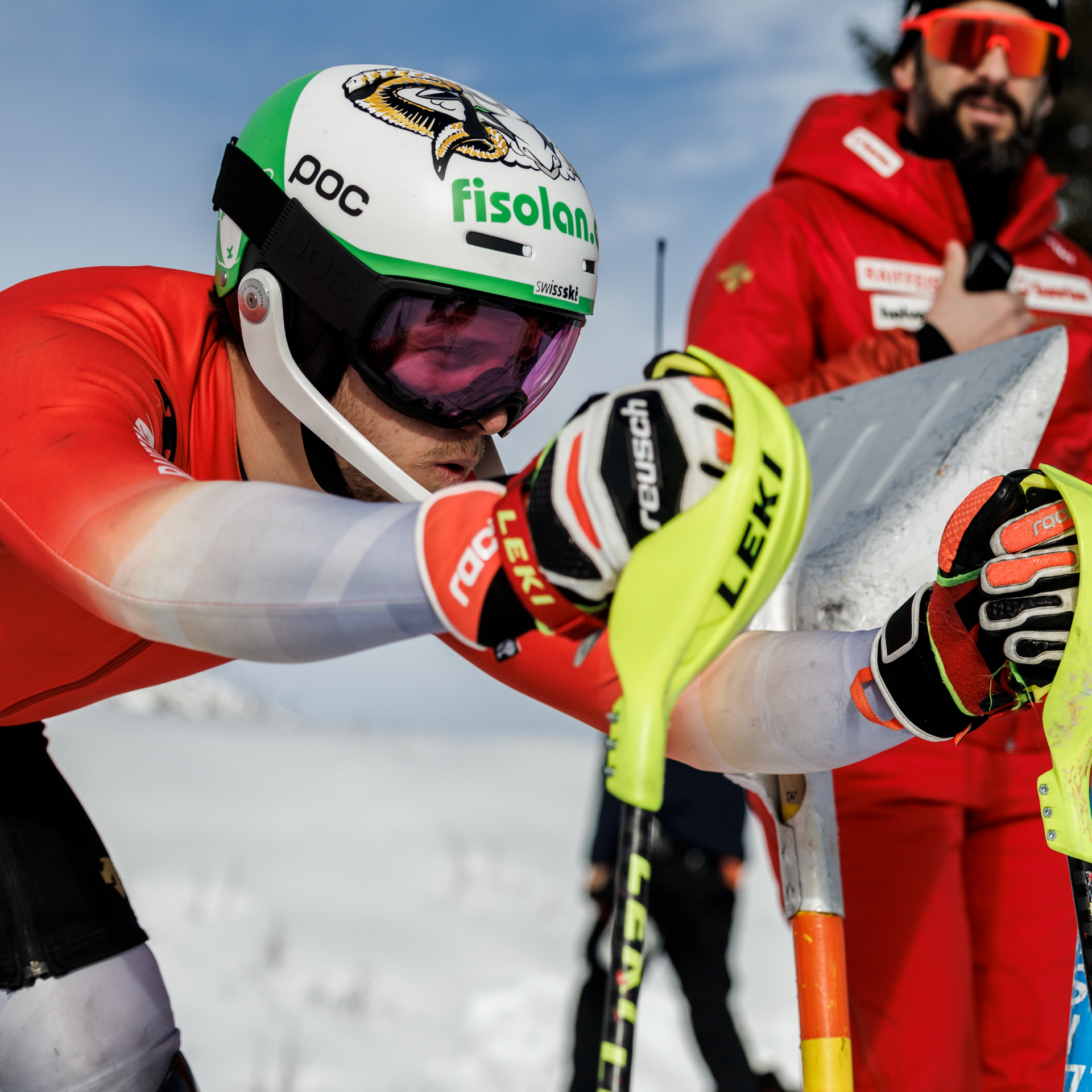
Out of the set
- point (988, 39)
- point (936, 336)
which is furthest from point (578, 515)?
point (988, 39)

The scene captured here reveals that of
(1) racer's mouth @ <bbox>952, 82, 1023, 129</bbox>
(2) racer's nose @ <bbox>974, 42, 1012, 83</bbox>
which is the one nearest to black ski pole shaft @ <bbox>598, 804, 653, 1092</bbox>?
(1) racer's mouth @ <bbox>952, 82, 1023, 129</bbox>

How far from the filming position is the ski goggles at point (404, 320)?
184 centimetres

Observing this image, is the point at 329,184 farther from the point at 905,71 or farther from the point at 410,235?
the point at 905,71

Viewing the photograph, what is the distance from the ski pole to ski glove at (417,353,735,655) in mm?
25

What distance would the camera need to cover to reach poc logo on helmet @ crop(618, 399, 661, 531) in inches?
46.0

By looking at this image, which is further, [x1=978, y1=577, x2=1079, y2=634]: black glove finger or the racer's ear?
the racer's ear

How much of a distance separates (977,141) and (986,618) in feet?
7.77

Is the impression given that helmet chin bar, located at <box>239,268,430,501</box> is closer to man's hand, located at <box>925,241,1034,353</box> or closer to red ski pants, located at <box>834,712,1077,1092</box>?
red ski pants, located at <box>834,712,1077,1092</box>

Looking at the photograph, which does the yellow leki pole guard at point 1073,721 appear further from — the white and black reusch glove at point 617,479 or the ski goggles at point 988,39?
the ski goggles at point 988,39

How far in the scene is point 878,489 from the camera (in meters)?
2.40

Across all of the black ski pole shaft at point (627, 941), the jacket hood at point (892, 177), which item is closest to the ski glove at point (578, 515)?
the black ski pole shaft at point (627, 941)

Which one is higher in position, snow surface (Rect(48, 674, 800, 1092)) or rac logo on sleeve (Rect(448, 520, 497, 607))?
rac logo on sleeve (Rect(448, 520, 497, 607))

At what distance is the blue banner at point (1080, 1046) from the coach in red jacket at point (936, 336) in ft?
1.58

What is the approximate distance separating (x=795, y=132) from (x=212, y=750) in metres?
6.36
